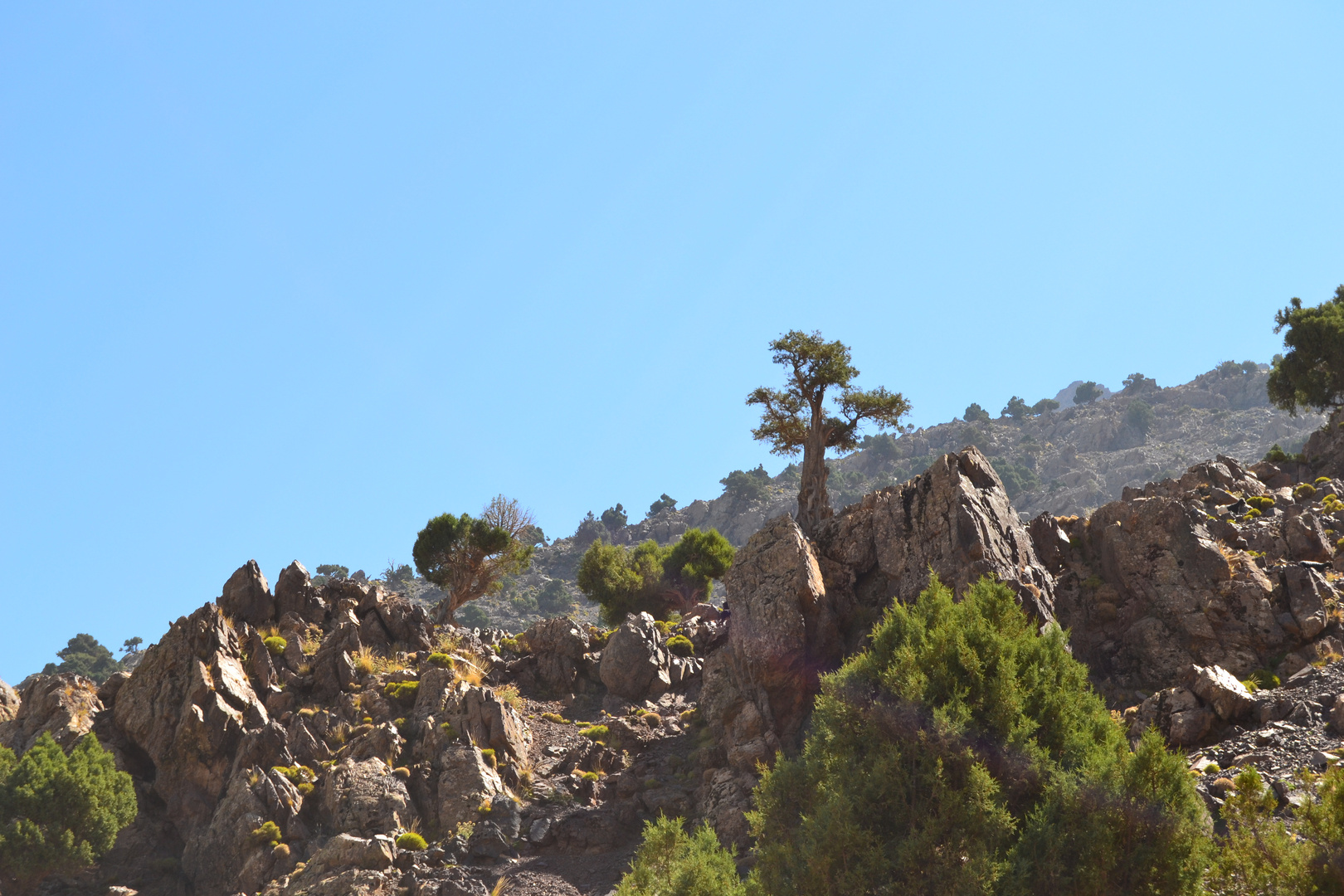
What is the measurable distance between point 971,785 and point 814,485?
33290mm

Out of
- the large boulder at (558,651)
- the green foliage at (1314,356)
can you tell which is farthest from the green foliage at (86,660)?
the green foliage at (1314,356)

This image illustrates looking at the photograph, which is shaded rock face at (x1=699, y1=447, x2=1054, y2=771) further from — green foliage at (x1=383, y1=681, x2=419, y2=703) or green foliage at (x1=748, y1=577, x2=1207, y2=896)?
green foliage at (x1=383, y1=681, x2=419, y2=703)

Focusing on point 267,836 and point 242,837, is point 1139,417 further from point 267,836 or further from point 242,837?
point 242,837

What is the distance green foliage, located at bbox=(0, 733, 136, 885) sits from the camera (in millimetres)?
34656

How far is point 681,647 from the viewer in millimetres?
51938

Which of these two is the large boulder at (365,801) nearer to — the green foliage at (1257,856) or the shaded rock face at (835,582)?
the shaded rock face at (835,582)

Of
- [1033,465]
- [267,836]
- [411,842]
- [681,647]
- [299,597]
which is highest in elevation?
[1033,465]

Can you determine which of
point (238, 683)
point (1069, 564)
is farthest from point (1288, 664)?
point (238, 683)

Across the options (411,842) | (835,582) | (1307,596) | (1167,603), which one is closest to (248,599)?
(411,842)

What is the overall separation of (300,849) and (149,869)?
6387 mm

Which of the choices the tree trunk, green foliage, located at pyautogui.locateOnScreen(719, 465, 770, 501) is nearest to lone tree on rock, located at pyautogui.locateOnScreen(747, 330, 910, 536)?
the tree trunk

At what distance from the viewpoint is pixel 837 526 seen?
148ft

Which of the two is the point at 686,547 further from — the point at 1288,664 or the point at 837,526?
the point at 1288,664

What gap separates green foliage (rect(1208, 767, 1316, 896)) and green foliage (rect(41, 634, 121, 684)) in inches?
3651
